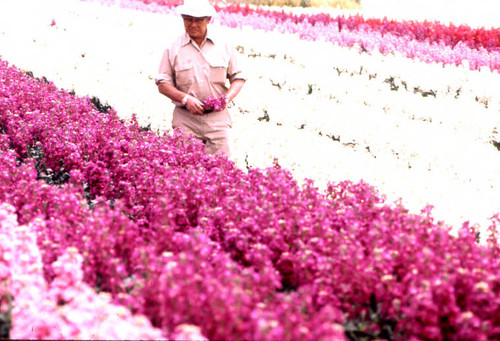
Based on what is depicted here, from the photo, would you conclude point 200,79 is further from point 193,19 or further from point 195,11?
point 195,11

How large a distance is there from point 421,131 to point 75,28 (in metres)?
10.5

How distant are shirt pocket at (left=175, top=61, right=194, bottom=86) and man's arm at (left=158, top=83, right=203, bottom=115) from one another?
15 cm

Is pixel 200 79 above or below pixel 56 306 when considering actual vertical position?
above

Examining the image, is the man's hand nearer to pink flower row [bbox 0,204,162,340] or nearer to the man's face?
the man's face

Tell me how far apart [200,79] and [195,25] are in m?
0.59

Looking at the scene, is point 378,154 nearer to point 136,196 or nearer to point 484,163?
point 484,163

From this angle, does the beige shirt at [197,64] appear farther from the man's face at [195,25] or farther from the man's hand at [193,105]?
the man's hand at [193,105]

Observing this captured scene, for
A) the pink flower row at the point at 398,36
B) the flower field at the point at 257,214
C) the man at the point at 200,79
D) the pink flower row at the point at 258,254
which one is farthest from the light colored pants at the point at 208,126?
the pink flower row at the point at 398,36

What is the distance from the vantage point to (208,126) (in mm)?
6695

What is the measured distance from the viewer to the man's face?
622 centimetres

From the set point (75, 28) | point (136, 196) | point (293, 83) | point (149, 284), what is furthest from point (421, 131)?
point (75, 28)

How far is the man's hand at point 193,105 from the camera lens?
6.23 m

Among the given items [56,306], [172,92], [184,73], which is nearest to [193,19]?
[184,73]

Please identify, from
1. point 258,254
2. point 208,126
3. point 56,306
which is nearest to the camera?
point 56,306
